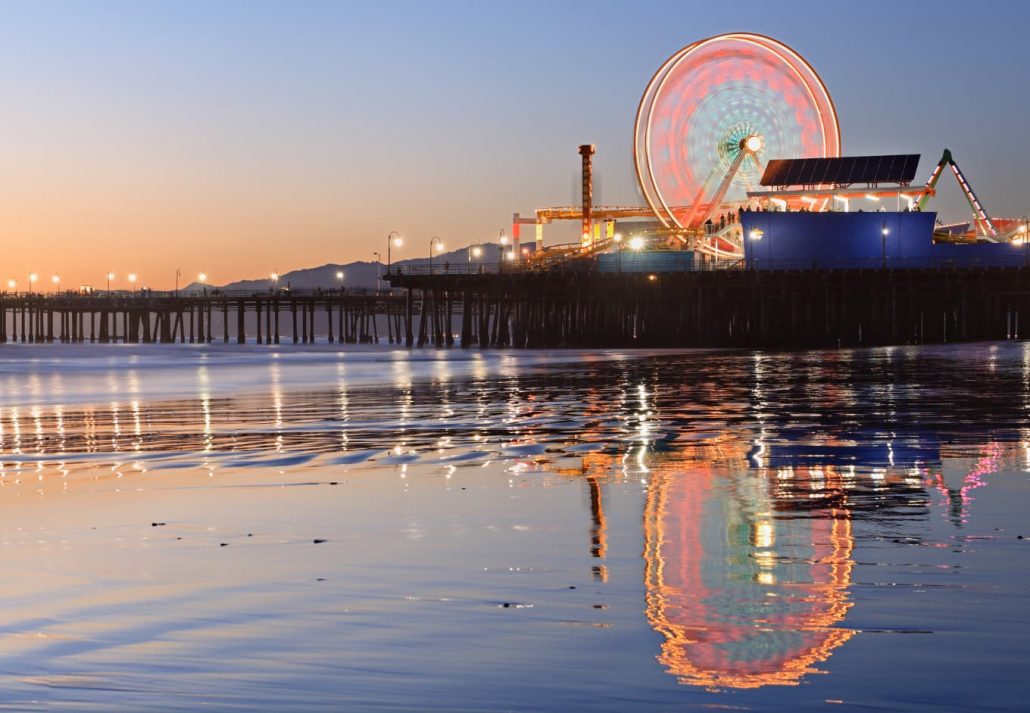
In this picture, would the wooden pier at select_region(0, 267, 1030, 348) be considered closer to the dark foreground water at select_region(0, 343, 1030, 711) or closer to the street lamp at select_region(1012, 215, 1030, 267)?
the street lamp at select_region(1012, 215, 1030, 267)

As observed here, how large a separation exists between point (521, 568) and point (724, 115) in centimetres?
7683

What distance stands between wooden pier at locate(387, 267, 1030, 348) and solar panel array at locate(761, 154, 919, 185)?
8.21 m

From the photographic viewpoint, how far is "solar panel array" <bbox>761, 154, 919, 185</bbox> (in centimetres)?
8800

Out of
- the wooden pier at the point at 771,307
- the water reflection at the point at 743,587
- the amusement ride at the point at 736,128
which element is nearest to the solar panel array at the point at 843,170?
the amusement ride at the point at 736,128

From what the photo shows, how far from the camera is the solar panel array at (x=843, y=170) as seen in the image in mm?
88000

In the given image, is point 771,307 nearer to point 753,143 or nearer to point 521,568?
point 753,143

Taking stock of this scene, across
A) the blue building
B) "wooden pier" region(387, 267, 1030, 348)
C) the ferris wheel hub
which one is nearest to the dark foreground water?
"wooden pier" region(387, 267, 1030, 348)

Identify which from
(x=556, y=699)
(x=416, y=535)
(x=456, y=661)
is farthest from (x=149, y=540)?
(x=556, y=699)

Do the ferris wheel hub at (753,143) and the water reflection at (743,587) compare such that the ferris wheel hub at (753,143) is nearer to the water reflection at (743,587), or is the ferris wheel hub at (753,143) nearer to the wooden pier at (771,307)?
the wooden pier at (771,307)

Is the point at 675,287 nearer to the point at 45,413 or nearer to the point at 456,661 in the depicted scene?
the point at 45,413

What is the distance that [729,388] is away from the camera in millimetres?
30344

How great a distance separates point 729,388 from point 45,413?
14224mm

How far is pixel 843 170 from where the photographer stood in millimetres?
88125

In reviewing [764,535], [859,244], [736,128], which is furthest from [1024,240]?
[764,535]
